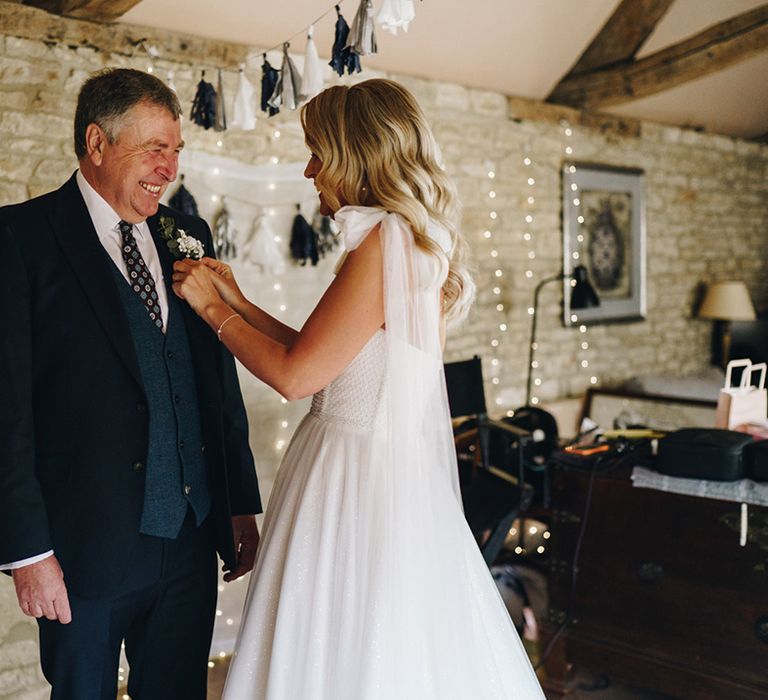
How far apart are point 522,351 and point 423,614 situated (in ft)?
12.9

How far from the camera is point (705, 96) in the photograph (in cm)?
664

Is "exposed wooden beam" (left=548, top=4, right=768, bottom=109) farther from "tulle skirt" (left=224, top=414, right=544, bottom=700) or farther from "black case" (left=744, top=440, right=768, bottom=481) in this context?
"tulle skirt" (left=224, top=414, right=544, bottom=700)

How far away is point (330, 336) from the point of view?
1.81m

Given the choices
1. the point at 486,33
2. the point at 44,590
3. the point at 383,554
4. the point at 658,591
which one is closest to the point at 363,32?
the point at 383,554

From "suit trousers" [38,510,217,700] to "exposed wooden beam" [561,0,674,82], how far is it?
4.91 meters

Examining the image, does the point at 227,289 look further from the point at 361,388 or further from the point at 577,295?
the point at 577,295

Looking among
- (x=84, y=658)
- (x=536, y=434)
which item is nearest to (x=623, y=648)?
(x=536, y=434)

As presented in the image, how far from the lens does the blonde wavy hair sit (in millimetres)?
1836

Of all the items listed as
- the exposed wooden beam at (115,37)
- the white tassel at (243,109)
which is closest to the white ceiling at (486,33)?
the exposed wooden beam at (115,37)

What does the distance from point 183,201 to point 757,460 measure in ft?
8.53

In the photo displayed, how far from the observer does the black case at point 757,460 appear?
2912 mm

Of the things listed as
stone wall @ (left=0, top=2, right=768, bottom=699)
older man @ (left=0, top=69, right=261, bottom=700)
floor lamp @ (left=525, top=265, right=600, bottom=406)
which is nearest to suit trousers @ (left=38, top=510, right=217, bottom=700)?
older man @ (left=0, top=69, right=261, bottom=700)

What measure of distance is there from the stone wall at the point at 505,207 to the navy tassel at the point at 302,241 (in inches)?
3.0

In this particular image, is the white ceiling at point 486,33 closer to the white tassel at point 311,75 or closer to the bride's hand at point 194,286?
the white tassel at point 311,75
